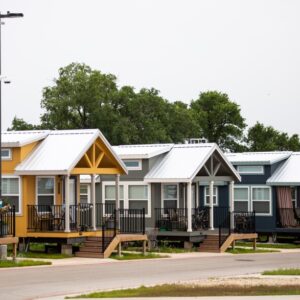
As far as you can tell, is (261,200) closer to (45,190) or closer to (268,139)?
(45,190)

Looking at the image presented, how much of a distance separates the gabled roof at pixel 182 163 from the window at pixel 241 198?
6.55 m

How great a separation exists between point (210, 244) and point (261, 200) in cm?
920

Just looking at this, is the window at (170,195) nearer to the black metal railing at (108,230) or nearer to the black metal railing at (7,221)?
the black metal railing at (108,230)

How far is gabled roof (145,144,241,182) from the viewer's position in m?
40.7

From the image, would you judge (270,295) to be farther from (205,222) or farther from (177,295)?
(205,222)

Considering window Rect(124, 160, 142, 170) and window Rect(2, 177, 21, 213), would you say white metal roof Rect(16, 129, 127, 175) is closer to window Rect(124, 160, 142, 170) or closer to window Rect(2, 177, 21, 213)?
window Rect(2, 177, 21, 213)

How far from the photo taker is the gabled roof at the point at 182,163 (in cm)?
4065

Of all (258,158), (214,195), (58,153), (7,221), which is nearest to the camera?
(7,221)

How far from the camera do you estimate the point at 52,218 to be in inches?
1414

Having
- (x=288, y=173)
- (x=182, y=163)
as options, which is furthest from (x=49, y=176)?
(x=288, y=173)

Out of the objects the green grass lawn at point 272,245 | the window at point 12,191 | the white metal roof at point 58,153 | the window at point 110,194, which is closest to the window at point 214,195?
the green grass lawn at point 272,245

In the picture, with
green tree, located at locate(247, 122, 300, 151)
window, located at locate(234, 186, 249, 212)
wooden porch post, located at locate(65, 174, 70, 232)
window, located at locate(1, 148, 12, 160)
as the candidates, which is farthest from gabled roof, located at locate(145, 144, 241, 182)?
green tree, located at locate(247, 122, 300, 151)

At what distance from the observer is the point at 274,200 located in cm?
4838

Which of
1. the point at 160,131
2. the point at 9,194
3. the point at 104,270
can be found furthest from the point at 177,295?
the point at 160,131
